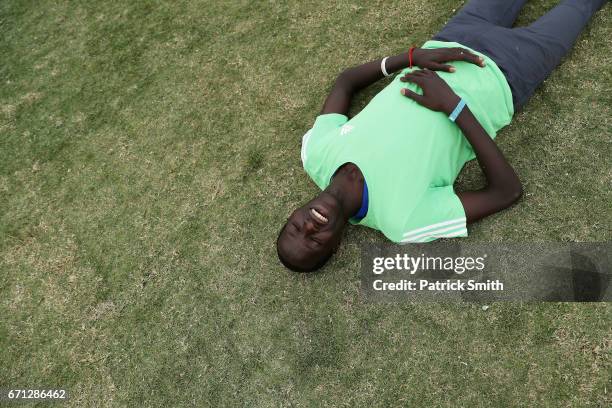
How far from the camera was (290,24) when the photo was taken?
4.26m

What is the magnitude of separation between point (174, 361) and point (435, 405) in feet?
6.02

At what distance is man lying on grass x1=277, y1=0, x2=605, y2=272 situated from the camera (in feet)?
9.23

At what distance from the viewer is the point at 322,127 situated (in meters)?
3.25

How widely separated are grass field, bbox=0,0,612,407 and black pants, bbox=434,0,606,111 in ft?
1.00

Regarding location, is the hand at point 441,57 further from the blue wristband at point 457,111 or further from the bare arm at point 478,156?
the blue wristband at point 457,111

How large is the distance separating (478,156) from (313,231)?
117 cm

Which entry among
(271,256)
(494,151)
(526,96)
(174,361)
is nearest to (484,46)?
(526,96)

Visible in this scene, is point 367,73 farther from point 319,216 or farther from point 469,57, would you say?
point 319,216

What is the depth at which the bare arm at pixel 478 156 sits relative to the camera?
2895 mm

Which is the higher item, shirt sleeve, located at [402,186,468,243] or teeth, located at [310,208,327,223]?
teeth, located at [310,208,327,223]

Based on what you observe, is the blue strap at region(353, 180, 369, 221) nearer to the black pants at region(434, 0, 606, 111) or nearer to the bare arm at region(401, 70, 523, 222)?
the bare arm at region(401, 70, 523, 222)

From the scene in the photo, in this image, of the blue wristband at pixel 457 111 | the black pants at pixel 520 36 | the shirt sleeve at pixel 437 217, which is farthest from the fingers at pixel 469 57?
the shirt sleeve at pixel 437 217

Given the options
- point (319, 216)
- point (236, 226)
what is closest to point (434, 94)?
point (319, 216)

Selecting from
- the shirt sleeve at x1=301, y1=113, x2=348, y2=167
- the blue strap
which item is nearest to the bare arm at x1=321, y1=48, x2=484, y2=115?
the shirt sleeve at x1=301, y1=113, x2=348, y2=167
